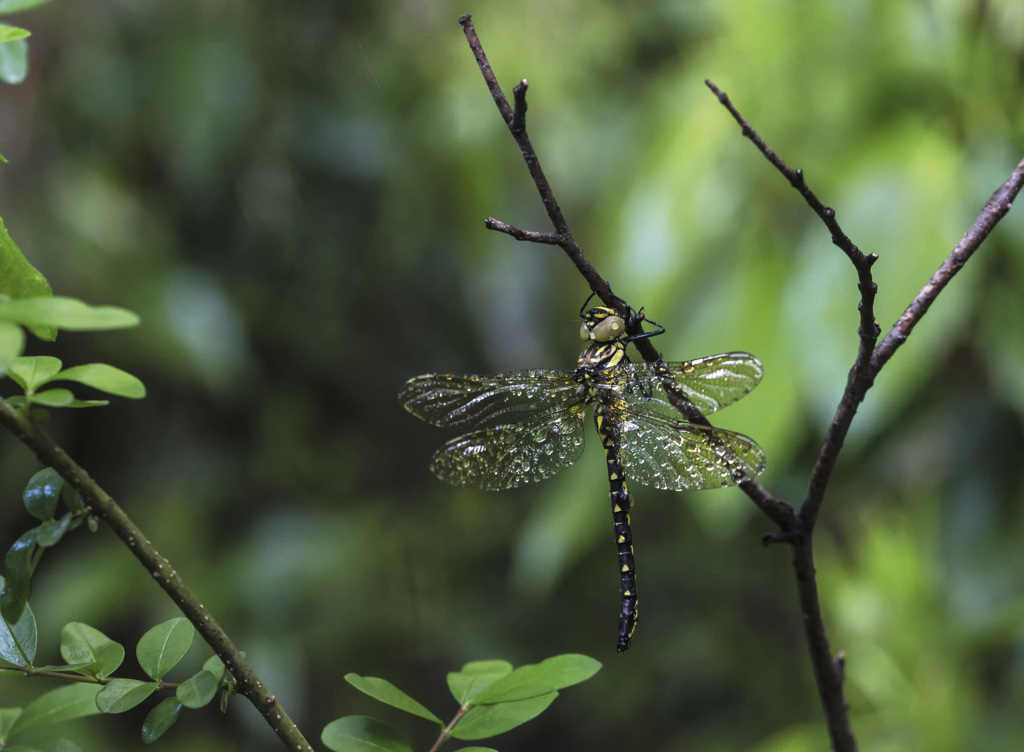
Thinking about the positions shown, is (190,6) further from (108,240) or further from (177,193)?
(108,240)

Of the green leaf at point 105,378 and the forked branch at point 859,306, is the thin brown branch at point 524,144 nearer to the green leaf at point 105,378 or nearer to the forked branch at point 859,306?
the forked branch at point 859,306

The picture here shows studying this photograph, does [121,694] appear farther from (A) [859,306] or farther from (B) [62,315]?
(A) [859,306]

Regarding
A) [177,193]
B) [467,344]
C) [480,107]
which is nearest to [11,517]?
[177,193]

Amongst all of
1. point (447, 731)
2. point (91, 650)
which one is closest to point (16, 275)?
point (91, 650)

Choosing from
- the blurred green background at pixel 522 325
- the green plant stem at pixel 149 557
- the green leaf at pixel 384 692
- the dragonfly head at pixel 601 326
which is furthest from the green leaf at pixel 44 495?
the blurred green background at pixel 522 325

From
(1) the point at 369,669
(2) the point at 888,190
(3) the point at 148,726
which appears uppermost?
(2) the point at 888,190
